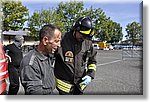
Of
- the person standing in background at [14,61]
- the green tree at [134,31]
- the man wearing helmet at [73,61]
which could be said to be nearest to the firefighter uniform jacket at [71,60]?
the man wearing helmet at [73,61]

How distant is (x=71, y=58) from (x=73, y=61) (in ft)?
0.07

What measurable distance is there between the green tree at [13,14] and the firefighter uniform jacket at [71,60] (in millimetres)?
548

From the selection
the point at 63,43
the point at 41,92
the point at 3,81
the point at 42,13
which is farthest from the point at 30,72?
the point at 42,13

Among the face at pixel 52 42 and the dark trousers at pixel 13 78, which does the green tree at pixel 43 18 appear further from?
the face at pixel 52 42

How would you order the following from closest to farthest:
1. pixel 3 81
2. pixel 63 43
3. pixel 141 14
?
pixel 63 43 < pixel 3 81 < pixel 141 14

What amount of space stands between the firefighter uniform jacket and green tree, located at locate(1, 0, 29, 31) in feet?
1.80

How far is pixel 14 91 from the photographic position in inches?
76.1

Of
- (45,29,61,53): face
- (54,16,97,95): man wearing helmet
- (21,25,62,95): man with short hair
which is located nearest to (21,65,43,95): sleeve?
(21,25,62,95): man with short hair

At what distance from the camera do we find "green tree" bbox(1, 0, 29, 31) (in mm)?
1713

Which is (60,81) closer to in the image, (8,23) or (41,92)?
(41,92)

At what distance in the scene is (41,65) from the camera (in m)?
0.94

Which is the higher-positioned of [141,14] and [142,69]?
[141,14]

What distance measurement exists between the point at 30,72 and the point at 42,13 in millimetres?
910

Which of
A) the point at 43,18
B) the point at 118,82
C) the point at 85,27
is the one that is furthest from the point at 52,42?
the point at 118,82
